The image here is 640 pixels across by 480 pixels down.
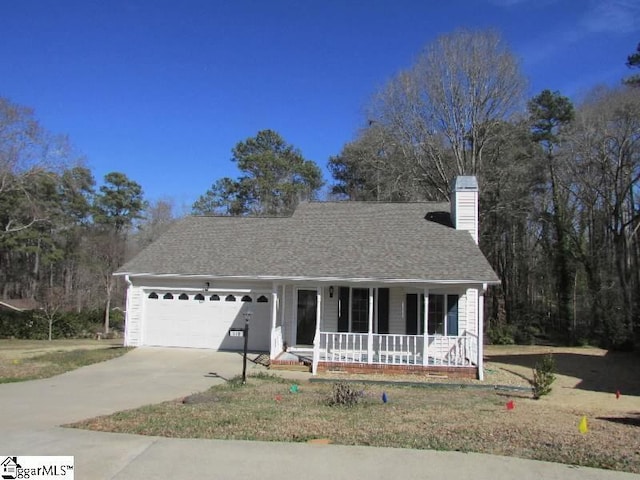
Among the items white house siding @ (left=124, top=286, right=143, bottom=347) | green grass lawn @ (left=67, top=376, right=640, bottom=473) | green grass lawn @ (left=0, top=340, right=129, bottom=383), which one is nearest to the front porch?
white house siding @ (left=124, top=286, right=143, bottom=347)

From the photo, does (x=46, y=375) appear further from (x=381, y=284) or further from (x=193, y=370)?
(x=381, y=284)

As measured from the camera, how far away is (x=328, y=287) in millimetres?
17219

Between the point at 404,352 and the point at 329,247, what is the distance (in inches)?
168

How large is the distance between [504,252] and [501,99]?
11.4 m

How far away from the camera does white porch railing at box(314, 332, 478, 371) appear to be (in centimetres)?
1475

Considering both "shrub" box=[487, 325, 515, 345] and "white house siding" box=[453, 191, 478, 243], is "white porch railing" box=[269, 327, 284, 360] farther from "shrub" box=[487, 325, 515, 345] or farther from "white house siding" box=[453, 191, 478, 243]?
"shrub" box=[487, 325, 515, 345]

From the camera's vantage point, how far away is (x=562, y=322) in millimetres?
30969

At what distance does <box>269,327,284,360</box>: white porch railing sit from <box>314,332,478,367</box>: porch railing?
1250mm

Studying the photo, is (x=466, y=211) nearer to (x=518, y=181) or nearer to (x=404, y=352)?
(x=404, y=352)

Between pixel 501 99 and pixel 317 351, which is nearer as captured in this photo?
pixel 317 351

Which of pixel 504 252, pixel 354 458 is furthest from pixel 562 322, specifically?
pixel 354 458

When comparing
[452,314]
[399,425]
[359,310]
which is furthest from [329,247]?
[399,425]

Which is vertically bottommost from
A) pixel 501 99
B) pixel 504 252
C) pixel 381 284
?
pixel 381 284

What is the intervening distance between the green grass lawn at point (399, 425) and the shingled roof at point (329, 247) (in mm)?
5597
